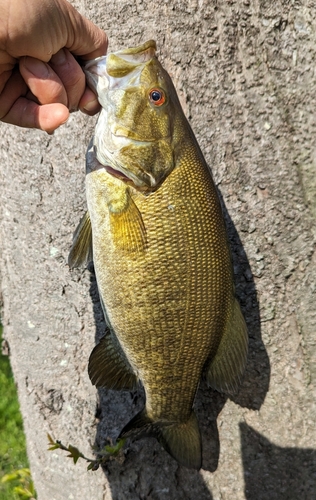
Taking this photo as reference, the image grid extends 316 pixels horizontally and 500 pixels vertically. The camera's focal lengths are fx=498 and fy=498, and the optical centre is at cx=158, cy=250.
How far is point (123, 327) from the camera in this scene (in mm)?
1998

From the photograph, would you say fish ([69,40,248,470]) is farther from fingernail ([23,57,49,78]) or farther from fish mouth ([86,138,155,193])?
fingernail ([23,57,49,78])

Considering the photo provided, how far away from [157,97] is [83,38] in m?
0.36

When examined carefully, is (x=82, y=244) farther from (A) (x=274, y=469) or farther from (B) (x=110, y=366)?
(A) (x=274, y=469)

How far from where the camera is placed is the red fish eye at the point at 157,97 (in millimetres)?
1906

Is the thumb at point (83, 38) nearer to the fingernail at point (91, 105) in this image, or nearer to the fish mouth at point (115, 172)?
the fingernail at point (91, 105)

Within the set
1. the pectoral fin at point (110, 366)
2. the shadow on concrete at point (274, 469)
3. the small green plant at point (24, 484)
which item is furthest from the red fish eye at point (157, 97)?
the small green plant at point (24, 484)

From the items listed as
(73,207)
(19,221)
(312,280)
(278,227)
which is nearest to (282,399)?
(312,280)

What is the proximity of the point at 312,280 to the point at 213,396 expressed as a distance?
0.74 metres

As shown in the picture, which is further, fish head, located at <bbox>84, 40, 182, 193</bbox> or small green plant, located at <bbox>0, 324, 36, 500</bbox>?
small green plant, located at <bbox>0, 324, 36, 500</bbox>

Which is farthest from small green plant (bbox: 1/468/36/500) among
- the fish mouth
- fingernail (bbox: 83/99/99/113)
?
fingernail (bbox: 83/99/99/113)

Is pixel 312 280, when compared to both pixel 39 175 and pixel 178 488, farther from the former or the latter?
pixel 39 175

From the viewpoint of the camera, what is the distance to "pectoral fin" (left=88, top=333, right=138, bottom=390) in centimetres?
216

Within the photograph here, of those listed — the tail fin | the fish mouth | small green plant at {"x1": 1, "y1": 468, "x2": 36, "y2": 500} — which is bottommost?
small green plant at {"x1": 1, "y1": 468, "x2": 36, "y2": 500}

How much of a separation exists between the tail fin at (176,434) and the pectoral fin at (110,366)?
158mm
